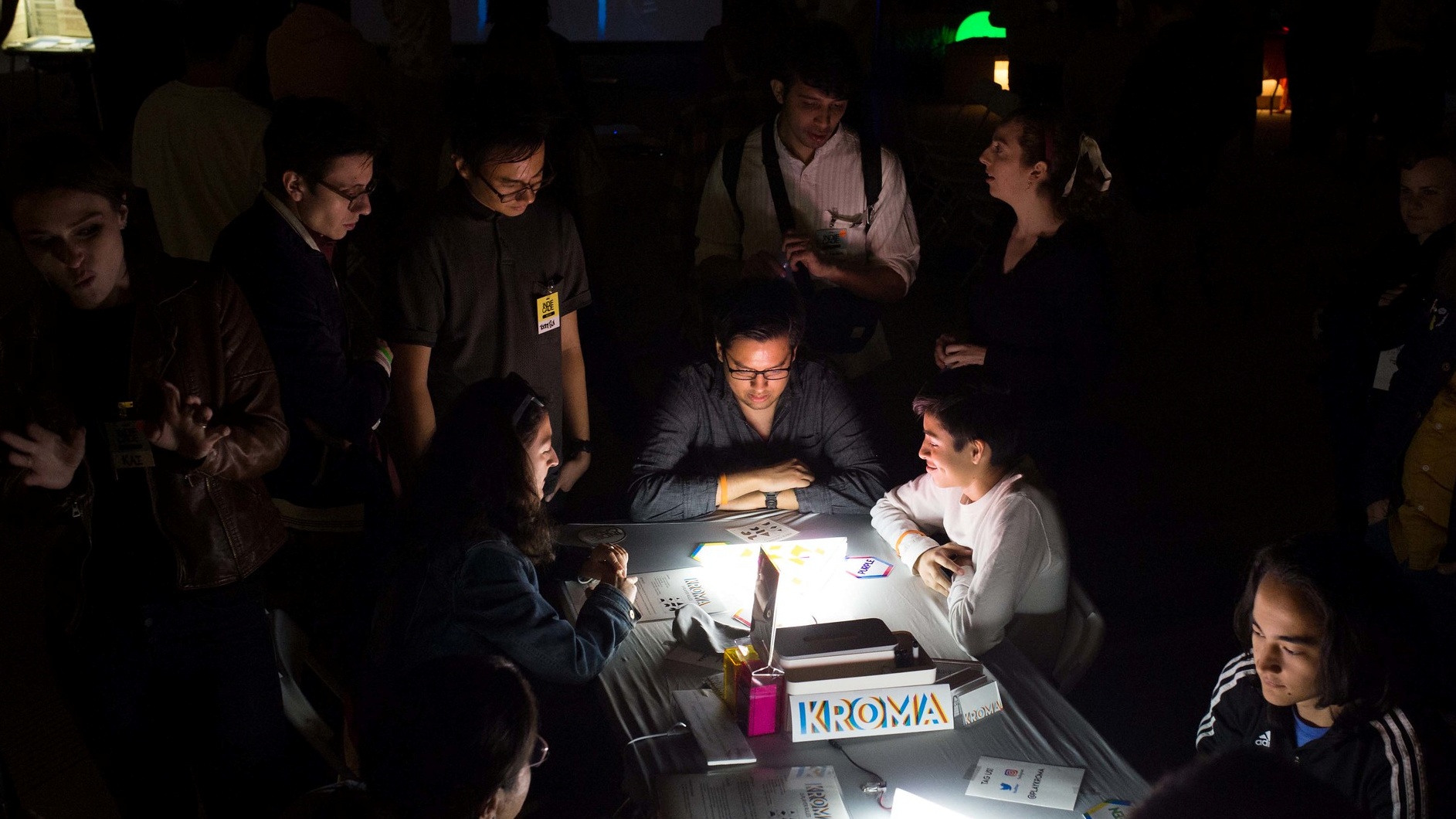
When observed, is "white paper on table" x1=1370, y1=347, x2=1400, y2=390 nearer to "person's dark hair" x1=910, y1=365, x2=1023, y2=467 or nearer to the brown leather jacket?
"person's dark hair" x1=910, y1=365, x2=1023, y2=467

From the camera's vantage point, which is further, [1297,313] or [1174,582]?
[1297,313]

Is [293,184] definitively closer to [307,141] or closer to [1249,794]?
[307,141]

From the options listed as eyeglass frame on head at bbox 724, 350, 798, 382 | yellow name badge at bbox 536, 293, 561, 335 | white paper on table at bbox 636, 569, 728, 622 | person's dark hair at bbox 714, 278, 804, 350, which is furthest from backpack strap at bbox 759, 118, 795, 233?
white paper on table at bbox 636, 569, 728, 622

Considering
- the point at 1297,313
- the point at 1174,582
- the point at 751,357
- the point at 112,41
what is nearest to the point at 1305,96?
the point at 1297,313

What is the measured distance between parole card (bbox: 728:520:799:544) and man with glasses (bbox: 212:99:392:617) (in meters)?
0.90

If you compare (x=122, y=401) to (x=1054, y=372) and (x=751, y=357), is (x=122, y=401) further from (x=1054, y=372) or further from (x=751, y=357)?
(x=1054, y=372)

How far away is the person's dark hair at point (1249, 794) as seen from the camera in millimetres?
1215

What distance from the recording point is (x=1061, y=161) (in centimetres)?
304

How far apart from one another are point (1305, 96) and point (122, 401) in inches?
373

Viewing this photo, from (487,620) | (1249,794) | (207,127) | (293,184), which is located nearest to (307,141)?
(293,184)

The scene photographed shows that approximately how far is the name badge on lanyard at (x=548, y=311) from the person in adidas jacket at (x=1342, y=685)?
5.97 ft

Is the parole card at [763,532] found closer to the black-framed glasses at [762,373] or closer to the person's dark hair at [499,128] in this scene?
the black-framed glasses at [762,373]

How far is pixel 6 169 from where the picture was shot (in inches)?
76.3

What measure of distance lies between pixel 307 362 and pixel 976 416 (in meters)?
1.52
